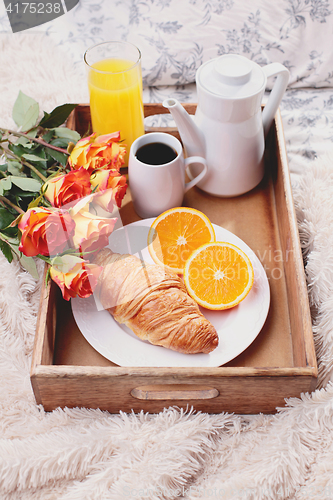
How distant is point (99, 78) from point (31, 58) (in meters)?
0.42

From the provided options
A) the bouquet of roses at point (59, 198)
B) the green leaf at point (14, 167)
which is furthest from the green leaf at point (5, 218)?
the green leaf at point (14, 167)

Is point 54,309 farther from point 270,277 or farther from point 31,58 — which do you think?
point 31,58

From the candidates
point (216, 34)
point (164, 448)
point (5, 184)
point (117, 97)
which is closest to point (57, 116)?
point (117, 97)

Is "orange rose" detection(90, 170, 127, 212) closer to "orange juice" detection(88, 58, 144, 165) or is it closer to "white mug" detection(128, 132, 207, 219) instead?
"white mug" detection(128, 132, 207, 219)

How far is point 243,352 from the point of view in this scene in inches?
29.2

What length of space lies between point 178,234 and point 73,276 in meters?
0.26

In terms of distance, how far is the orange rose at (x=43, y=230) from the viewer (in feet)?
2.21

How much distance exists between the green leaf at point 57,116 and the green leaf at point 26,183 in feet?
0.75

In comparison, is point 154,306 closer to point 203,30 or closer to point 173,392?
point 173,392

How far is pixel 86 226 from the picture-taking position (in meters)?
0.70

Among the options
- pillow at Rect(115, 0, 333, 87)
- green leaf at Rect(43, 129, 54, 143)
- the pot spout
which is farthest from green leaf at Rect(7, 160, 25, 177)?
pillow at Rect(115, 0, 333, 87)

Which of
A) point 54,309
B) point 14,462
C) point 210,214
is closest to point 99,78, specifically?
point 210,214

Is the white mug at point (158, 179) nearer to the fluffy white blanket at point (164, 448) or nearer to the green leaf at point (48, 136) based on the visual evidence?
the green leaf at point (48, 136)

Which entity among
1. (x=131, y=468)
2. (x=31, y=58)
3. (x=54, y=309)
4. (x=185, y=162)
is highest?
(x=31, y=58)
